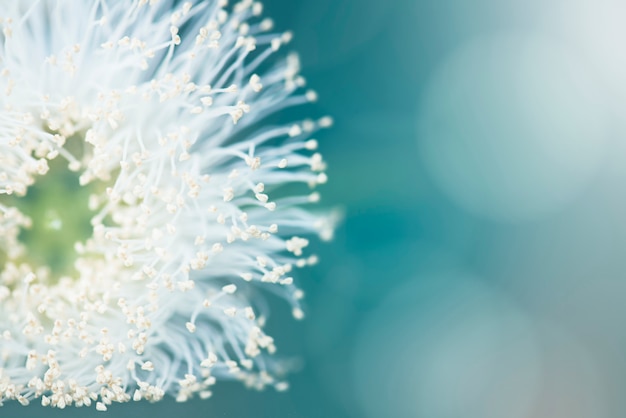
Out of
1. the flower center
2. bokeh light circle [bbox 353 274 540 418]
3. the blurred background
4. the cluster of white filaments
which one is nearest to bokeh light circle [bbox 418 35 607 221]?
the blurred background

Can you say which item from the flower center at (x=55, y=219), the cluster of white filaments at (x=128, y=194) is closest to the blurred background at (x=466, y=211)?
the cluster of white filaments at (x=128, y=194)

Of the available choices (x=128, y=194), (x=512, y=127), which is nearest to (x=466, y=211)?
(x=512, y=127)

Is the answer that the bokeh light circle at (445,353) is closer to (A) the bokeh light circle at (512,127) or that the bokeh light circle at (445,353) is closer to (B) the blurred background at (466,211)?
(B) the blurred background at (466,211)

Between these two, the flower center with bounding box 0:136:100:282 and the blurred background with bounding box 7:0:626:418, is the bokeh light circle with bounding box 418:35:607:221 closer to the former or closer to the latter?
the blurred background with bounding box 7:0:626:418

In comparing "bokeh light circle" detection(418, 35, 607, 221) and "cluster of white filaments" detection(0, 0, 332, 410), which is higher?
"bokeh light circle" detection(418, 35, 607, 221)

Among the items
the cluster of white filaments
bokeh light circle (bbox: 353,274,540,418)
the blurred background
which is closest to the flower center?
the cluster of white filaments

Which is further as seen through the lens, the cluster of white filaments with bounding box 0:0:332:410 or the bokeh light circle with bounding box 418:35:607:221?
the bokeh light circle with bounding box 418:35:607:221
